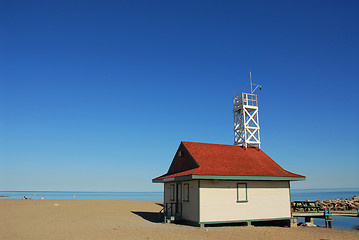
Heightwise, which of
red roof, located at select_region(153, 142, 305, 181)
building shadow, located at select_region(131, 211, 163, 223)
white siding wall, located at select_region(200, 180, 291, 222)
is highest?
A: red roof, located at select_region(153, 142, 305, 181)

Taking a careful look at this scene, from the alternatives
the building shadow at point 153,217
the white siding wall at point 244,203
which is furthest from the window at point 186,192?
the building shadow at point 153,217

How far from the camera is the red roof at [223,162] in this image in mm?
Result: 19016

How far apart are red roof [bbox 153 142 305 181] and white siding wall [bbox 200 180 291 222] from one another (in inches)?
28.2

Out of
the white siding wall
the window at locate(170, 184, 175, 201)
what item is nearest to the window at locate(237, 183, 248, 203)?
the white siding wall

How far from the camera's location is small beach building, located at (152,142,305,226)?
17984 millimetres

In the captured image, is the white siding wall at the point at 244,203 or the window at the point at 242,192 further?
the window at the point at 242,192

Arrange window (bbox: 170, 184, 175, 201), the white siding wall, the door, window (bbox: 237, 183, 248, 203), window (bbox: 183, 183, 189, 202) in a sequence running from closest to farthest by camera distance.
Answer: the white siding wall → window (bbox: 237, 183, 248, 203) → window (bbox: 183, 183, 189, 202) → the door → window (bbox: 170, 184, 175, 201)

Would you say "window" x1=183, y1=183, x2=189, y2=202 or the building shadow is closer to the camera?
"window" x1=183, y1=183, x2=189, y2=202

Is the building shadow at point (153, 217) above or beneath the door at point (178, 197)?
beneath

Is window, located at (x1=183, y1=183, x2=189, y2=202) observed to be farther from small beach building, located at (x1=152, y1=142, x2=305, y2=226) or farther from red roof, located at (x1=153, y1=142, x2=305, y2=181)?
red roof, located at (x1=153, y1=142, x2=305, y2=181)

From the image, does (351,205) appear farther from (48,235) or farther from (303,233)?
(48,235)

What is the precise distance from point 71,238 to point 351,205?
43950 mm

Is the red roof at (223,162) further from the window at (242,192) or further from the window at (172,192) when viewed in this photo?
the window at (172,192)

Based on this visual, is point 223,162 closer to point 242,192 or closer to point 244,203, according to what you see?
point 242,192
